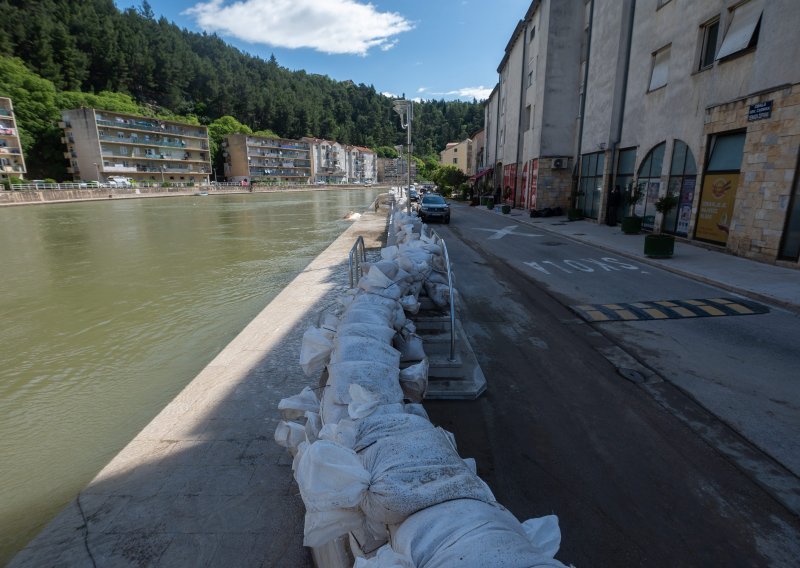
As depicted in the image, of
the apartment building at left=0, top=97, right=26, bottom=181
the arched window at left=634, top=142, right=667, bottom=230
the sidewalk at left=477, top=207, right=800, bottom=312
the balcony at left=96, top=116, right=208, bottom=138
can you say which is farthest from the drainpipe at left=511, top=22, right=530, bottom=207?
the balcony at left=96, top=116, right=208, bottom=138

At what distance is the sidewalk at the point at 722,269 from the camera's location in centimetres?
816

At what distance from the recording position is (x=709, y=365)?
17.5 feet

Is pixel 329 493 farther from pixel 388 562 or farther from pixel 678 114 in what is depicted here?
pixel 678 114

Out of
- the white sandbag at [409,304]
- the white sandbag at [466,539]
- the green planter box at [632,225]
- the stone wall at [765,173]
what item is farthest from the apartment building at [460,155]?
the white sandbag at [466,539]

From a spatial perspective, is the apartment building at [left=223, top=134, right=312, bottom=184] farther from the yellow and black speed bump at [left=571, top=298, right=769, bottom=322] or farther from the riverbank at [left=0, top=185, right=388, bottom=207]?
the yellow and black speed bump at [left=571, top=298, right=769, bottom=322]

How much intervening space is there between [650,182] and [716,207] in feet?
14.0

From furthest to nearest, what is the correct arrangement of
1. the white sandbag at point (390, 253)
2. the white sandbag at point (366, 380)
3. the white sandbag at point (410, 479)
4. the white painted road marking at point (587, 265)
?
1. the white painted road marking at point (587, 265)
2. the white sandbag at point (390, 253)
3. the white sandbag at point (366, 380)
4. the white sandbag at point (410, 479)

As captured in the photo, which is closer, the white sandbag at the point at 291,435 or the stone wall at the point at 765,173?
the white sandbag at the point at 291,435

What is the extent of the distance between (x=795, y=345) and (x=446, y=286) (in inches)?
197

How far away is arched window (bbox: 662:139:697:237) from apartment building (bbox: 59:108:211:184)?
81.5m

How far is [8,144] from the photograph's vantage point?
60844 millimetres

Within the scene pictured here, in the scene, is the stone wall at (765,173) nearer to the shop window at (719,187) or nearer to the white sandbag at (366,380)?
the shop window at (719,187)

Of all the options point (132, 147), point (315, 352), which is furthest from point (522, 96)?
point (132, 147)

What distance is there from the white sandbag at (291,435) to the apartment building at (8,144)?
79786 millimetres
